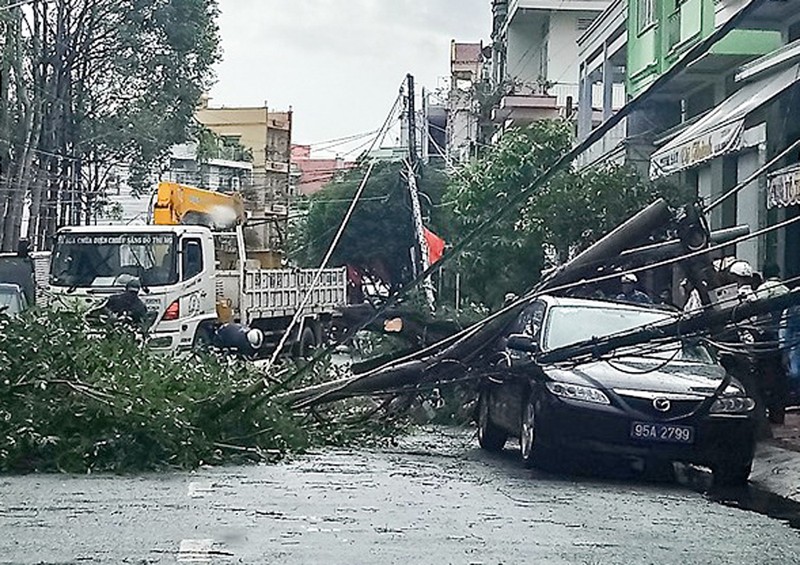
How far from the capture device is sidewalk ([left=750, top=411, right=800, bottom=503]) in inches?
521

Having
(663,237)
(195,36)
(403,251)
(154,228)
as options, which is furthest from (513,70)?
(663,237)

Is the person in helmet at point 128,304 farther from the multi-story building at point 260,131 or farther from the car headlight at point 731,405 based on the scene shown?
the multi-story building at point 260,131

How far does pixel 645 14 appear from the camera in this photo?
2734 cm

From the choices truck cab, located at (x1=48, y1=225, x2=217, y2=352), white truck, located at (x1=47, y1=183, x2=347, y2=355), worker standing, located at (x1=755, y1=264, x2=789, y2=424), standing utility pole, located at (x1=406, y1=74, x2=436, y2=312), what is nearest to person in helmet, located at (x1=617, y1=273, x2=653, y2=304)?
worker standing, located at (x1=755, y1=264, x2=789, y2=424)

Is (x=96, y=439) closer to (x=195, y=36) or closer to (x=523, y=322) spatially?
(x=523, y=322)

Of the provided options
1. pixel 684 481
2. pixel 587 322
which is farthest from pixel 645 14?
pixel 684 481

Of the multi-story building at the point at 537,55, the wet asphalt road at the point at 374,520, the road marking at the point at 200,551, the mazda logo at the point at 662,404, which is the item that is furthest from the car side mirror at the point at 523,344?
the multi-story building at the point at 537,55

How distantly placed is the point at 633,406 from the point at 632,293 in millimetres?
4835

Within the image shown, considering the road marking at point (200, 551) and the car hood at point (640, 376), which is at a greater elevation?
the car hood at point (640, 376)

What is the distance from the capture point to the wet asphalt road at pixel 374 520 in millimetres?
8344

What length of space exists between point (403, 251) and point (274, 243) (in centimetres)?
939

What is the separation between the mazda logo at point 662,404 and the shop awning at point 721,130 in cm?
536

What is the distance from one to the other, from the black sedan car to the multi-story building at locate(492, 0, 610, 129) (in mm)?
28358

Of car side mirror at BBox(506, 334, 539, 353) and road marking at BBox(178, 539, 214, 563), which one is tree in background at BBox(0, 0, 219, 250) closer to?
car side mirror at BBox(506, 334, 539, 353)
